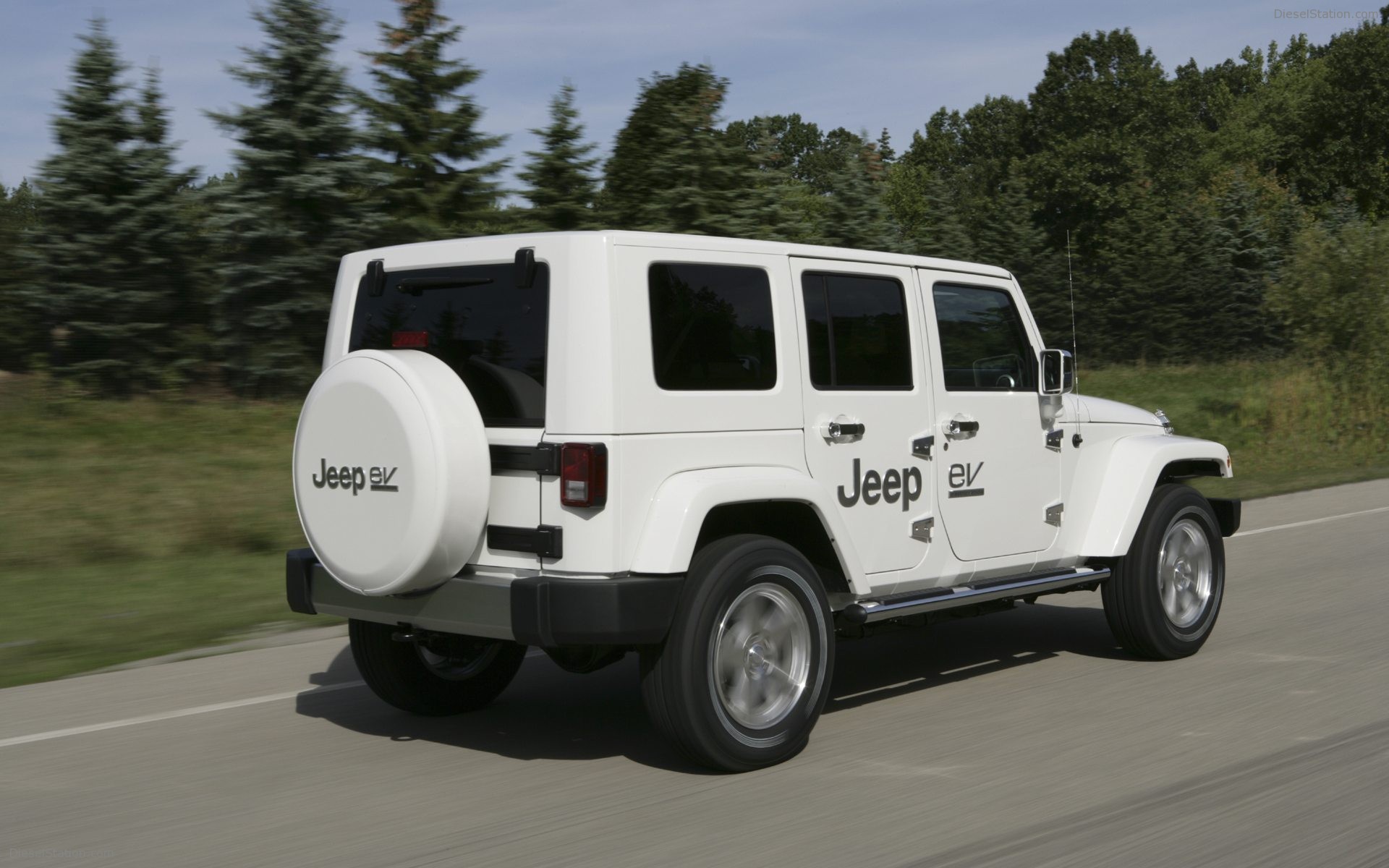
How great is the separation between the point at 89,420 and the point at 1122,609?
12458mm

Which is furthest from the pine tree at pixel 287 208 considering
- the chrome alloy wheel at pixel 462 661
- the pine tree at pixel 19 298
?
the chrome alloy wheel at pixel 462 661

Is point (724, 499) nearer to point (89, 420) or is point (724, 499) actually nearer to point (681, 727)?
point (681, 727)

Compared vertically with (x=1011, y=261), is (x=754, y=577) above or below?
below

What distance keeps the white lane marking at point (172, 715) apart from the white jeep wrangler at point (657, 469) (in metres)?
0.76

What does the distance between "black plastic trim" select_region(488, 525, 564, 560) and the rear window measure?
1.30ft

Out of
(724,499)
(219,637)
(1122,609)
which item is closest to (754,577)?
(724,499)

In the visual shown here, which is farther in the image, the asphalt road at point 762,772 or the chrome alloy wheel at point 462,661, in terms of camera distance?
the chrome alloy wheel at point 462,661

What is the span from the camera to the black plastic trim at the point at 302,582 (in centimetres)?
598

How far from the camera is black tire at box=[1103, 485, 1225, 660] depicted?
24.0 feet

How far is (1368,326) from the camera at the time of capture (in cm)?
2480

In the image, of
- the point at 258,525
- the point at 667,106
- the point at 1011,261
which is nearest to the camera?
the point at 258,525

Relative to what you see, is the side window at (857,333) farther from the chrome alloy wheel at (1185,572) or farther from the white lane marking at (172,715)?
the white lane marking at (172,715)

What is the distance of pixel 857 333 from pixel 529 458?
1668 millimetres

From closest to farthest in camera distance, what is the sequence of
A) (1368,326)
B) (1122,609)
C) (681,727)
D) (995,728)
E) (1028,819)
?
(1028,819), (681,727), (995,728), (1122,609), (1368,326)
